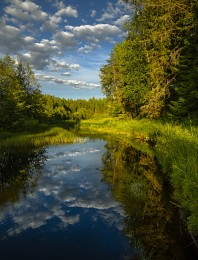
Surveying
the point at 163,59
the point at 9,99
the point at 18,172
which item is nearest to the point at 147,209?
the point at 18,172

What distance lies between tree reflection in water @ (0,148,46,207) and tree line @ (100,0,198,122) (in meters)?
10.8

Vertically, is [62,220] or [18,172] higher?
[18,172]

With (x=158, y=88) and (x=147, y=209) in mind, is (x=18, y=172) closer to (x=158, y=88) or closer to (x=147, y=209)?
(x=147, y=209)

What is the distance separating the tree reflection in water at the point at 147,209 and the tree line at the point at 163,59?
24.9ft

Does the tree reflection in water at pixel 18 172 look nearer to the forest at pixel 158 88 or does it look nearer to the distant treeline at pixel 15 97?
the forest at pixel 158 88

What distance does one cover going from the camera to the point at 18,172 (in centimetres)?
1470

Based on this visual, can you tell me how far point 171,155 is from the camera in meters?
11.9

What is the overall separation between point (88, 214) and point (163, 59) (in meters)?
21.1

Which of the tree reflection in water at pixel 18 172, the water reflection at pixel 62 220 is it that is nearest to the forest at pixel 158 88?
the water reflection at pixel 62 220

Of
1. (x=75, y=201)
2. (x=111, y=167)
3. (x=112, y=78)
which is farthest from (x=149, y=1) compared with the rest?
(x=112, y=78)

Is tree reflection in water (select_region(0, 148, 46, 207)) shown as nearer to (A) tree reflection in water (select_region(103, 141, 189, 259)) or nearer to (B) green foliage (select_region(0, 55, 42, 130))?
(A) tree reflection in water (select_region(103, 141, 189, 259))

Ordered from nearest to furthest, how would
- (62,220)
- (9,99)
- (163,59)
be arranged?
(62,220) < (163,59) < (9,99)

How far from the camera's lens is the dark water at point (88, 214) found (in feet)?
22.7

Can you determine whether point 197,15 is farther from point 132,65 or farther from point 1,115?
point 1,115
